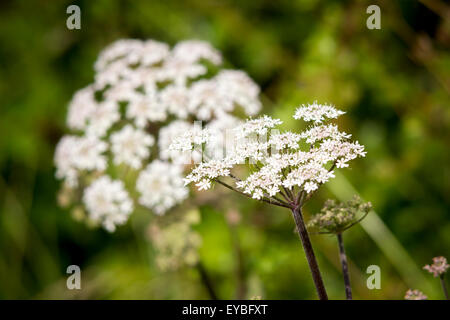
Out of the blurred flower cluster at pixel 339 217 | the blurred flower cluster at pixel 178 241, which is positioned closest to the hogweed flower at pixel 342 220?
the blurred flower cluster at pixel 339 217

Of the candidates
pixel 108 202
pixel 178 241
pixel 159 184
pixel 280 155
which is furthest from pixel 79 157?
pixel 280 155

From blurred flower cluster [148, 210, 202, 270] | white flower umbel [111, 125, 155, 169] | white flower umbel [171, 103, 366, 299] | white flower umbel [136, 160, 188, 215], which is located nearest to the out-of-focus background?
blurred flower cluster [148, 210, 202, 270]

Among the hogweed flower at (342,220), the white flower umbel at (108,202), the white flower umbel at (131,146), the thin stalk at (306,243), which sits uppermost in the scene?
the white flower umbel at (131,146)

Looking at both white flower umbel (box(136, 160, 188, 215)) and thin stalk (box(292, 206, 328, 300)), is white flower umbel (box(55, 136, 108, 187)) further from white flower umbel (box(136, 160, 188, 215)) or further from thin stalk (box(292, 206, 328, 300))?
thin stalk (box(292, 206, 328, 300))

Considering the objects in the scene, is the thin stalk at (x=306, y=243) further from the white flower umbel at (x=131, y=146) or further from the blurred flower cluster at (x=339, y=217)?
the white flower umbel at (x=131, y=146)

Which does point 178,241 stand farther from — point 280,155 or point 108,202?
point 280,155
